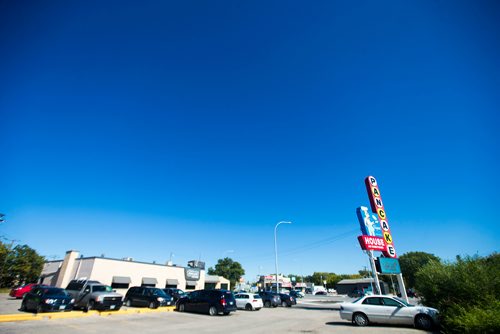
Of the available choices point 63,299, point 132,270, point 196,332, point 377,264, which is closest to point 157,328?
point 196,332

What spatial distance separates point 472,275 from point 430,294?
148 inches

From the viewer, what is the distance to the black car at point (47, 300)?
14492 millimetres

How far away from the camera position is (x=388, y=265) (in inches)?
867

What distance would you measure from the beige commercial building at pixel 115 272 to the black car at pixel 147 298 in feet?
35.4

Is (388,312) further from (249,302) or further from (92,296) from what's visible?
(92,296)

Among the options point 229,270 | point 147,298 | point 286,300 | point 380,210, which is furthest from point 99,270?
point 229,270

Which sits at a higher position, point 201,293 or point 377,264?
point 377,264

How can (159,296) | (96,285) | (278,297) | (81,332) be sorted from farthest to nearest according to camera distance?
1. (278,297)
2. (159,296)
3. (96,285)
4. (81,332)

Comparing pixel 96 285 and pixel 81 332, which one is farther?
pixel 96 285

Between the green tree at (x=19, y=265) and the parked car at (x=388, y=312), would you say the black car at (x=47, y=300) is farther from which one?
the green tree at (x=19, y=265)

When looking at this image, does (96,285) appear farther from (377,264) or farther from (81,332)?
(377,264)

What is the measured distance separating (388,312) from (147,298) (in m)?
18.1

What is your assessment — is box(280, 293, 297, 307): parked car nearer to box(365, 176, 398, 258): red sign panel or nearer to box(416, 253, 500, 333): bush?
box(365, 176, 398, 258): red sign panel

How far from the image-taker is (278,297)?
28.1m
